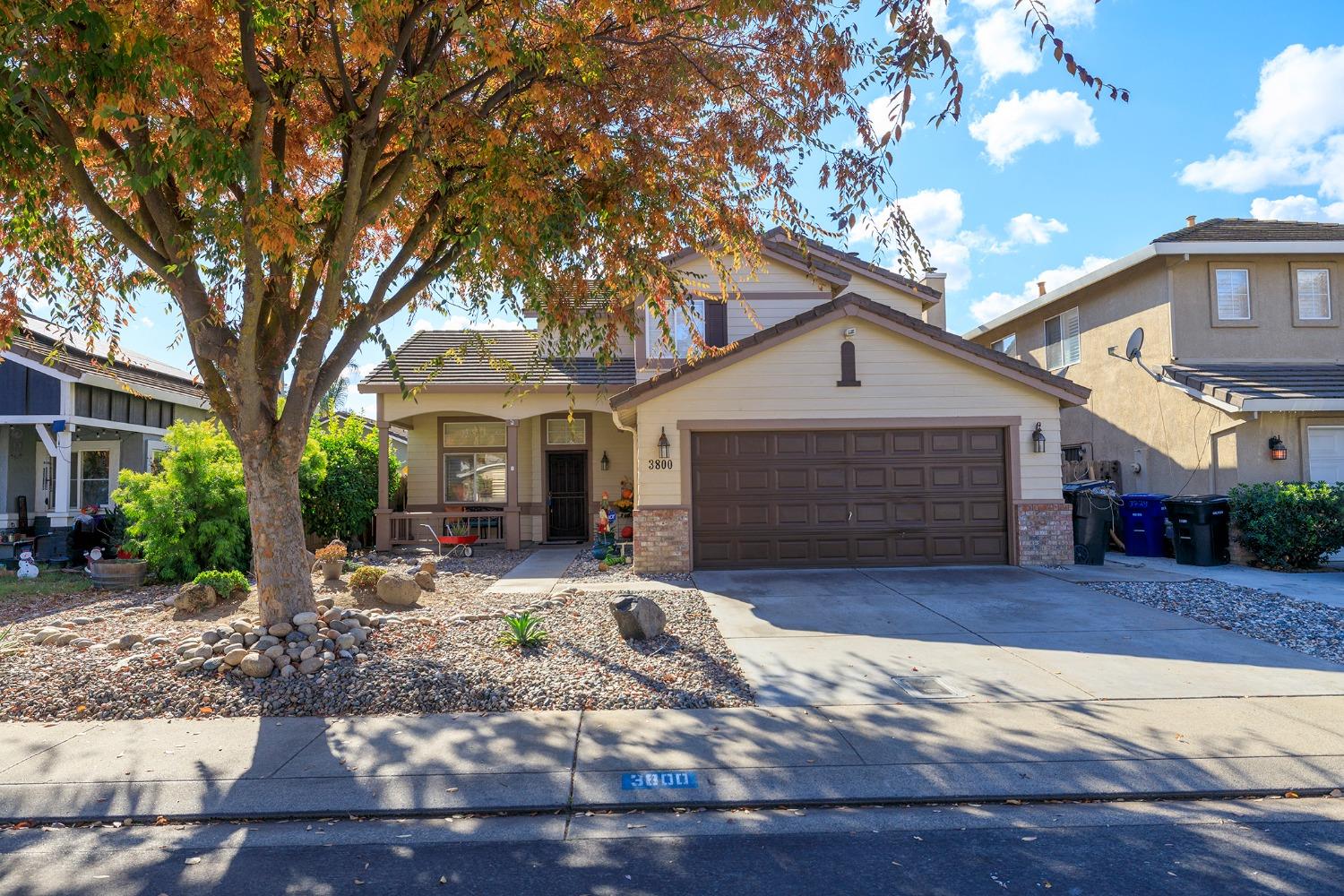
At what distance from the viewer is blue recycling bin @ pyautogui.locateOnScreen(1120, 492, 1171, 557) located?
13.7 meters

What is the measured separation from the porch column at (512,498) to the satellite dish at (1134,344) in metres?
12.0

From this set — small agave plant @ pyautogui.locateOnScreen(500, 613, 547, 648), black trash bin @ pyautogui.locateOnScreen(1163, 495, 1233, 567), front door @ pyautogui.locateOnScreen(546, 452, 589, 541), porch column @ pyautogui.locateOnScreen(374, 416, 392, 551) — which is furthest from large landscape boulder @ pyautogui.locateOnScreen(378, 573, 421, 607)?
black trash bin @ pyautogui.locateOnScreen(1163, 495, 1233, 567)

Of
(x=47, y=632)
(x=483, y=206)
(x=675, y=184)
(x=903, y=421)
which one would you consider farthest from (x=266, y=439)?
(x=903, y=421)

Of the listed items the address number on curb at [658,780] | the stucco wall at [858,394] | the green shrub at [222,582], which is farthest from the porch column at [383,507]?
the address number on curb at [658,780]

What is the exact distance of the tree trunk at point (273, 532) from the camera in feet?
Result: 23.5

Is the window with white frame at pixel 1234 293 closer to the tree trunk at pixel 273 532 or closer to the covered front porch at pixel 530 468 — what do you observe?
the covered front porch at pixel 530 468

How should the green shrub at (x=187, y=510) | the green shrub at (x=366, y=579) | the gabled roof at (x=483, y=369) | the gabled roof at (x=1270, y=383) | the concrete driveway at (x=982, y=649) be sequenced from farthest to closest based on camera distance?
the gabled roof at (x=483, y=369)
the gabled roof at (x=1270, y=383)
the green shrub at (x=187, y=510)
the green shrub at (x=366, y=579)
the concrete driveway at (x=982, y=649)

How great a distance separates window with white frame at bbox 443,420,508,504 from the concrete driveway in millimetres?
8829

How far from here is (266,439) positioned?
7180mm

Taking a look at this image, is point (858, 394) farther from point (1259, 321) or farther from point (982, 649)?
point (1259, 321)

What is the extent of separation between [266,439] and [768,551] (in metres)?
7.59

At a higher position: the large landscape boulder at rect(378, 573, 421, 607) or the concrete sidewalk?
the large landscape boulder at rect(378, 573, 421, 607)

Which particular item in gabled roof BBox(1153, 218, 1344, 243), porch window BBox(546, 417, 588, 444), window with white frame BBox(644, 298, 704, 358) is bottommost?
porch window BBox(546, 417, 588, 444)

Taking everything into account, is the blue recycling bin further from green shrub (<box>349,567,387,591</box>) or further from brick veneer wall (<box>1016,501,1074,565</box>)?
green shrub (<box>349,567,387,591</box>)
